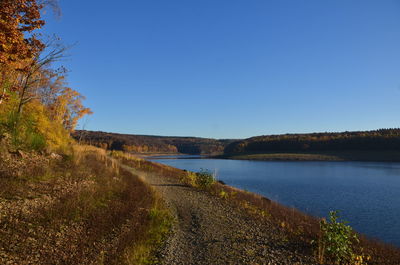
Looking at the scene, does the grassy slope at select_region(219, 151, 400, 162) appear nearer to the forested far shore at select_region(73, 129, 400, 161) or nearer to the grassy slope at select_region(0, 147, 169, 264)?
the forested far shore at select_region(73, 129, 400, 161)

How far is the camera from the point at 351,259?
7145mm

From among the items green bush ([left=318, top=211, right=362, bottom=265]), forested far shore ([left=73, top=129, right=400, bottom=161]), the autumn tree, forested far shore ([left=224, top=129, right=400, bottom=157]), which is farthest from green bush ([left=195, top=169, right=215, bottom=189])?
forested far shore ([left=224, top=129, right=400, bottom=157])

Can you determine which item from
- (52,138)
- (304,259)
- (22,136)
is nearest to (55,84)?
(52,138)

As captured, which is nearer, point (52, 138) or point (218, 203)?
point (218, 203)

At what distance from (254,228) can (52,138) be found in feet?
53.3

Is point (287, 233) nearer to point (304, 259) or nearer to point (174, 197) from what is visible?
point (304, 259)

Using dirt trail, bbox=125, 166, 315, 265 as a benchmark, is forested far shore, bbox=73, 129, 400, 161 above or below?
above

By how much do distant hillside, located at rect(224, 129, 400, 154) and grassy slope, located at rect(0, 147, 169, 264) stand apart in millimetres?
132124

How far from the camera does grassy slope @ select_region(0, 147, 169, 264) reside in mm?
5836

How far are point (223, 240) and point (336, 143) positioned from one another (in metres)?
149

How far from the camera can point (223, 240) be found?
788cm

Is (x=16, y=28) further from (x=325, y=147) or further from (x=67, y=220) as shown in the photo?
(x=325, y=147)

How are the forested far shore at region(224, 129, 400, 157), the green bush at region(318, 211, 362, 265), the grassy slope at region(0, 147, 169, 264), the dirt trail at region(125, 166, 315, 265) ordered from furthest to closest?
the forested far shore at region(224, 129, 400, 157) < the green bush at region(318, 211, 362, 265) < the dirt trail at region(125, 166, 315, 265) < the grassy slope at region(0, 147, 169, 264)

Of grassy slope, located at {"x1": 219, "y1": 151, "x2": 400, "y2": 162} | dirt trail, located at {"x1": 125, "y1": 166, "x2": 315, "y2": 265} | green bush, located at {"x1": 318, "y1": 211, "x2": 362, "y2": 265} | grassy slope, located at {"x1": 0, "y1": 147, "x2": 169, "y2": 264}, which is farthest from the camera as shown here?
grassy slope, located at {"x1": 219, "y1": 151, "x2": 400, "y2": 162}
